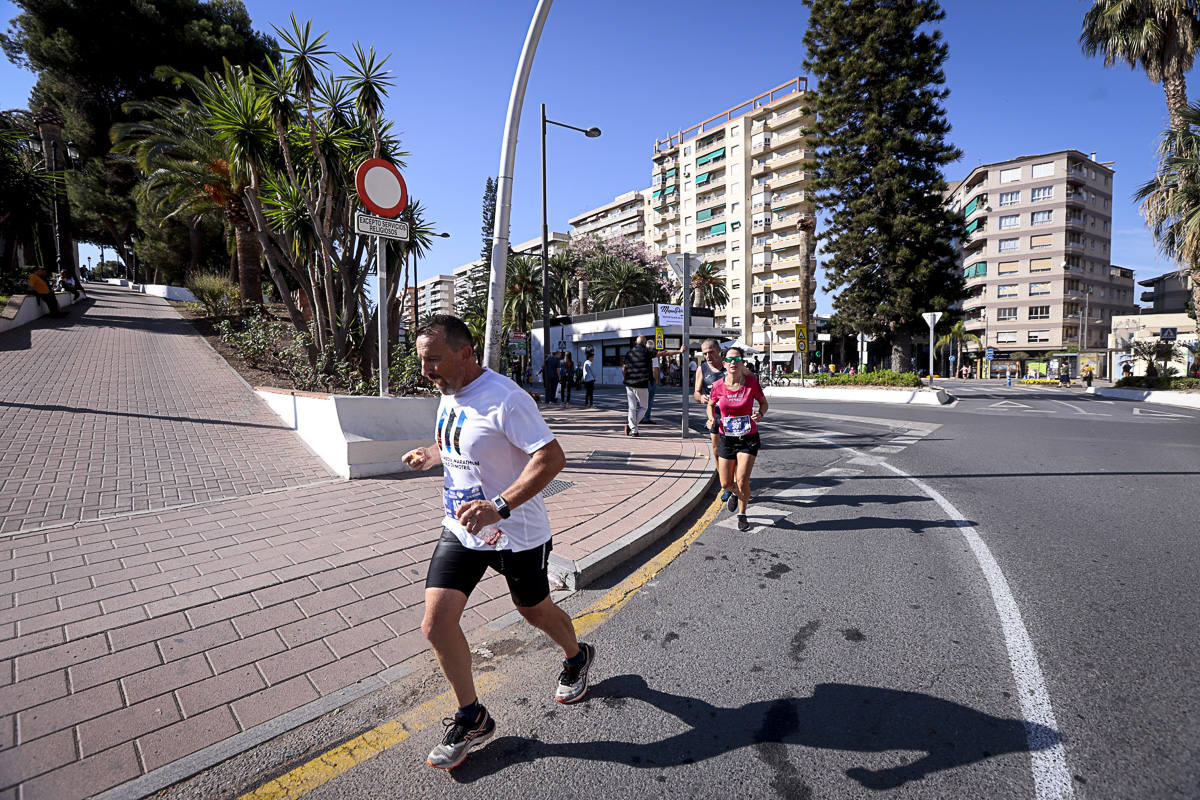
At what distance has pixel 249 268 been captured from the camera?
65.5 feet

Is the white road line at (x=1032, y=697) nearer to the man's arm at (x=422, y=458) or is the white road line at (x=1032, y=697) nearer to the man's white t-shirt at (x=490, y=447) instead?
the man's white t-shirt at (x=490, y=447)

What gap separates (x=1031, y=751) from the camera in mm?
2197

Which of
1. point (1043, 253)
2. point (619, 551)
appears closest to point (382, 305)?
point (619, 551)

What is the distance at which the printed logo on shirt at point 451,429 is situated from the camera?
7.60 ft

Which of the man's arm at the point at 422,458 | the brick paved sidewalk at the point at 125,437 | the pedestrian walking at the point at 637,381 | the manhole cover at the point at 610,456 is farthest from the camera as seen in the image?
the pedestrian walking at the point at 637,381

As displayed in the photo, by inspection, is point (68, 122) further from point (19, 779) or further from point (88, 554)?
point (19, 779)

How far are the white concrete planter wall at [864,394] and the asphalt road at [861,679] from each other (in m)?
16.7

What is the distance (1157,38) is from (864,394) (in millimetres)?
15587

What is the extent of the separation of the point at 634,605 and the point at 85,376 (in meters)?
12.2

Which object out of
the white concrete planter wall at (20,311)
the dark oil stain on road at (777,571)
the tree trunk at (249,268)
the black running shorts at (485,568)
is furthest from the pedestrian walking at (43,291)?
the dark oil stain on road at (777,571)

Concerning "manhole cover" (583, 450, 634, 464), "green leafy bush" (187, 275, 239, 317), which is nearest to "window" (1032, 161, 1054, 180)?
"manhole cover" (583, 450, 634, 464)

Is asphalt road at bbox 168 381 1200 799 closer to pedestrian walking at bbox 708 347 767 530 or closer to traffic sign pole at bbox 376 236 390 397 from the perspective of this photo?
pedestrian walking at bbox 708 347 767 530

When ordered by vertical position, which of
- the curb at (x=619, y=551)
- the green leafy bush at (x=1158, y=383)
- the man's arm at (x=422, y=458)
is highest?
the man's arm at (x=422, y=458)

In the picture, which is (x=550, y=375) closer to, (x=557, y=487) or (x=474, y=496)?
(x=557, y=487)
